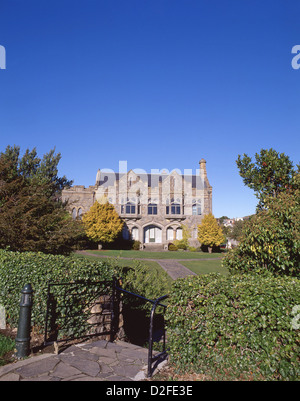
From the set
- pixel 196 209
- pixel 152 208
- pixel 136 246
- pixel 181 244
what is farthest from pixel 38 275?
pixel 196 209

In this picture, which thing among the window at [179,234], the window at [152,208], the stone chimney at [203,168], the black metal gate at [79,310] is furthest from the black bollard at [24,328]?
the stone chimney at [203,168]

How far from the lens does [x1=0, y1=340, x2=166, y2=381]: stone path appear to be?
11.9 ft

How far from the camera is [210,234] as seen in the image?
122 ft

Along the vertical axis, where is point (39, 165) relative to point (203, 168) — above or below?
below

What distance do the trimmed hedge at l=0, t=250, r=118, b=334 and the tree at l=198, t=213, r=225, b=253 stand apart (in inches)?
1288

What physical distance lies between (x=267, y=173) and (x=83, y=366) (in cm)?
580

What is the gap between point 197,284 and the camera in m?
4.00

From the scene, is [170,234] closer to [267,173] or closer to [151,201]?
[151,201]

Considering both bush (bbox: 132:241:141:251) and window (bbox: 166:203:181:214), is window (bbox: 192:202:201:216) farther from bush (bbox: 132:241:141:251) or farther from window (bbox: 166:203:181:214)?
bush (bbox: 132:241:141:251)

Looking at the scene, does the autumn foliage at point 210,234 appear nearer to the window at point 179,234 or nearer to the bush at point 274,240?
the window at point 179,234

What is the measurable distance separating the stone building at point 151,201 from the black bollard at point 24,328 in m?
36.9

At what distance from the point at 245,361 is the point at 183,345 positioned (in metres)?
0.93
